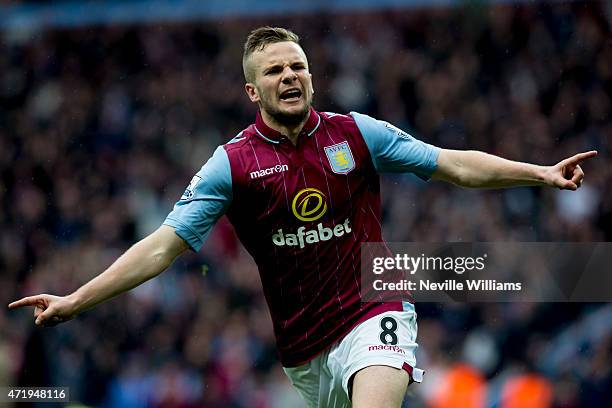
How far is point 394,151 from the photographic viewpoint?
5.73m

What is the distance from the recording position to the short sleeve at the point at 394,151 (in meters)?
5.72

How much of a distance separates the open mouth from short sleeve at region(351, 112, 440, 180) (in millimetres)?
341

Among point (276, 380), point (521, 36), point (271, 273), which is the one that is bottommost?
point (276, 380)

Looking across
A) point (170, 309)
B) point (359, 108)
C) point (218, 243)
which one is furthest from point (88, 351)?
point (359, 108)

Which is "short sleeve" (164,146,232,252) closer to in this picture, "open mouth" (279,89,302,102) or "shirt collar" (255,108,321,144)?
"shirt collar" (255,108,321,144)

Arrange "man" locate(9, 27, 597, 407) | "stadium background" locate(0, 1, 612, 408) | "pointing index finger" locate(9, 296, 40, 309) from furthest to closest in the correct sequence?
"stadium background" locate(0, 1, 612, 408) < "man" locate(9, 27, 597, 407) < "pointing index finger" locate(9, 296, 40, 309)

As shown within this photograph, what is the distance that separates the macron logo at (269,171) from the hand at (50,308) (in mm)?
1083

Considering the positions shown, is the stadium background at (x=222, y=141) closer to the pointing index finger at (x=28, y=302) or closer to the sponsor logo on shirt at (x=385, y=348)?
the pointing index finger at (x=28, y=302)

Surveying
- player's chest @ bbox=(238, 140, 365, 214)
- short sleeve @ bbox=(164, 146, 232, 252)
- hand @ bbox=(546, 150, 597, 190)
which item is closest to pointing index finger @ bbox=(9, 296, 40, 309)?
short sleeve @ bbox=(164, 146, 232, 252)

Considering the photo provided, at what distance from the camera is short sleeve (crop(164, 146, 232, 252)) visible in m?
5.56

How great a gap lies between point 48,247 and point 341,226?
9.34 metres

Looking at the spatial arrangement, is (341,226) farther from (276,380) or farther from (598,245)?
(598,245)

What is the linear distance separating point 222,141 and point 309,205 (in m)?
10.0

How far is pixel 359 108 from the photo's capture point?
1510 cm
